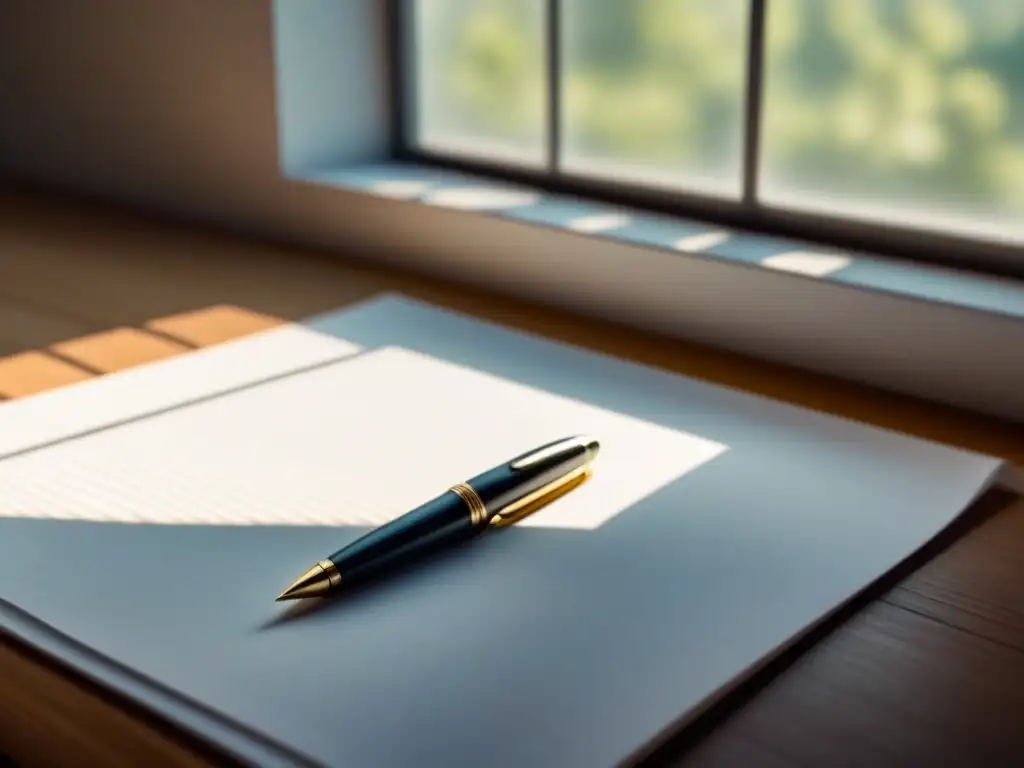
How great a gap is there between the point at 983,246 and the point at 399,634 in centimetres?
68

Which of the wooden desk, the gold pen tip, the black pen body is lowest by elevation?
the wooden desk

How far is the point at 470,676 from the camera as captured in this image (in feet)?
2.16

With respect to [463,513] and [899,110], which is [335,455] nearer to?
[463,513]

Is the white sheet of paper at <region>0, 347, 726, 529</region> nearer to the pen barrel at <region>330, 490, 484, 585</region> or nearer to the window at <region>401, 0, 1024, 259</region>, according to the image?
the pen barrel at <region>330, 490, 484, 585</region>

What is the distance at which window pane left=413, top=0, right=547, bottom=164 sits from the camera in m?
1.48

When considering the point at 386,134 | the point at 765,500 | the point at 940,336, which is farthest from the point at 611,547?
the point at 386,134

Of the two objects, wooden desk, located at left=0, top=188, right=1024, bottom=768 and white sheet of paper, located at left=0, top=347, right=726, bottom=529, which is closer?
wooden desk, located at left=0, top=188, right=1024, bottom=768

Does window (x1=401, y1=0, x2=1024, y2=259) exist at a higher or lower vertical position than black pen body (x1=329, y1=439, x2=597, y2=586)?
higher

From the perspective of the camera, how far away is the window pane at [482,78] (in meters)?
1.48

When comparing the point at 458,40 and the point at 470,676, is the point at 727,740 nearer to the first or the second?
the point at 470,676

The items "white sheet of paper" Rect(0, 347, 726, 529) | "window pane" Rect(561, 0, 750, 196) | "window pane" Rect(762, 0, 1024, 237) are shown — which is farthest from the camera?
"window pane" Rect(561, 0, 750, 196)

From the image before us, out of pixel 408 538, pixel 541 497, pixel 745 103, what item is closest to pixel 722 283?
pixel 745 103

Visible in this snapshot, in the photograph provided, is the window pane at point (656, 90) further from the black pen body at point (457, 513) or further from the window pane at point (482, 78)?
the black pen body at point (457, 513)

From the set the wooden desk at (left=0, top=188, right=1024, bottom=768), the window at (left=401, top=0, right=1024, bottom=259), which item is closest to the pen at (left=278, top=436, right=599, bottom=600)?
the wooden desk at (left=0, top=188, right=1024, bottom=768)
